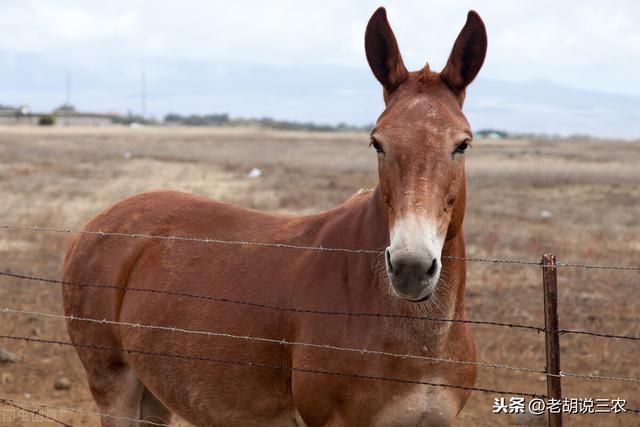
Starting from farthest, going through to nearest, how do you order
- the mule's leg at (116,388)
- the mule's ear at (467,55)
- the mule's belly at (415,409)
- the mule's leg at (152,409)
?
the mule's leg at (152,409), the mule's leg at (116,388), the mule's ear at (467,55), the mule's belly at (415,409)

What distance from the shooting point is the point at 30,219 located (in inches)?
656

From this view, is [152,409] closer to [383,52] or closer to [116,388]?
[116,388]

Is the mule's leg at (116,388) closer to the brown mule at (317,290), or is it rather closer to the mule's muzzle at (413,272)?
the brown mule at (317,290)

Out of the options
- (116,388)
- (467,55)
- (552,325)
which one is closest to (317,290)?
(552,325)

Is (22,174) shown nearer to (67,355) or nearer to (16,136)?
(67,355)

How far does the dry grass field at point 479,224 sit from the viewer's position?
789 cm

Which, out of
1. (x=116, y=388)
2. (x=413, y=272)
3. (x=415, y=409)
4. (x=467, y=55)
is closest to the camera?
(x=413, y=272)

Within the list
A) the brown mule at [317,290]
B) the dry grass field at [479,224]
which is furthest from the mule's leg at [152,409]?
the dry grass field at [479,224]

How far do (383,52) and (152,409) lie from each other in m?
2.97

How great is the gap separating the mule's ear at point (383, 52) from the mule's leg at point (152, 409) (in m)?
2.75

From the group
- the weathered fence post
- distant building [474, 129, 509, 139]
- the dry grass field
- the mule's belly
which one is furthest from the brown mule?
distant building [474, 129, 509, 139]

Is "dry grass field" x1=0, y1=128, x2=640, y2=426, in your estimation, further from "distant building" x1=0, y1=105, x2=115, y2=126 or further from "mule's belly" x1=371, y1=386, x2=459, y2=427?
"distant building" x1=0, y1=105, x2=115, y2=126

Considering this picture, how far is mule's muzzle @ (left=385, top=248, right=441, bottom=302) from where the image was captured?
3.10 m

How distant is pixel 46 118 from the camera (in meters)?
67.6
